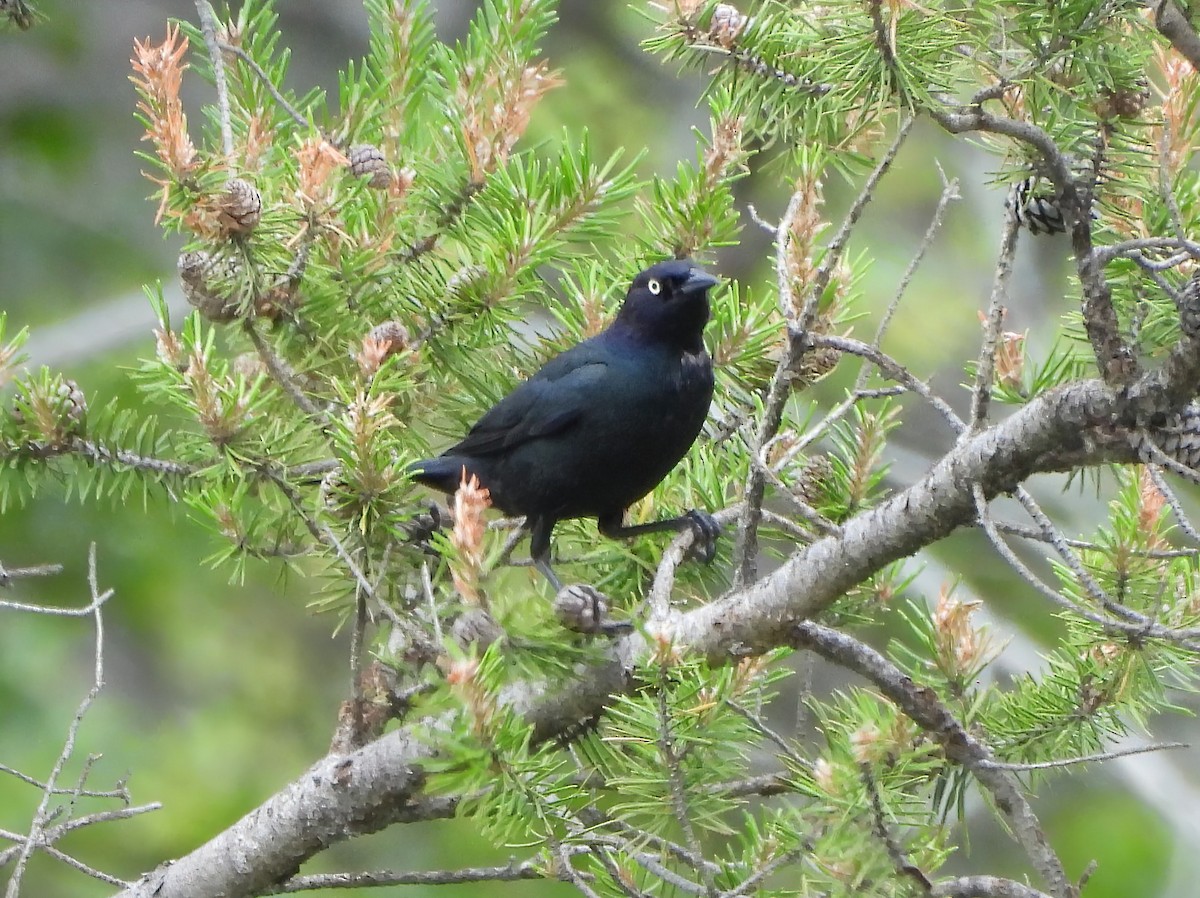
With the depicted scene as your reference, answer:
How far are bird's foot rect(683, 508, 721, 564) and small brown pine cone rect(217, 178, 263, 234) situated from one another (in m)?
0.98

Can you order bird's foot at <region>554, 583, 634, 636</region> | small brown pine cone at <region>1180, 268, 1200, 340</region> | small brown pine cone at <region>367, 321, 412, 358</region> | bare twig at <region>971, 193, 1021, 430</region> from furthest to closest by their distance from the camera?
small brown pine cone at <region>367, 321, 412, 358</region> → bird's foot at <region>554, 583, 634, 636</region> → bare twig at <region>971, 193, 1021, 430</region> → small brown pine cone at <region>1180, 268, 1200, 340</region>

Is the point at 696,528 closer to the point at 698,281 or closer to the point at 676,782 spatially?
the point at 698,281

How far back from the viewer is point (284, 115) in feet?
8.46

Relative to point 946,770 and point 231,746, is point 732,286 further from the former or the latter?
point 231,746

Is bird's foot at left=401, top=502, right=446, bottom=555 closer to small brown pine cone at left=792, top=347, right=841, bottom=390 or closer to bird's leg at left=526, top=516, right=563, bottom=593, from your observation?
bird's leg at left=526, top=516, right=563, bottom=593

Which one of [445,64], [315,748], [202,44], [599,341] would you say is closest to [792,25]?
[445,64]

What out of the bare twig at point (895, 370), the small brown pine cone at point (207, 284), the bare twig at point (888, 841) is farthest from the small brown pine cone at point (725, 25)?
the bare twig at point (888, 841)

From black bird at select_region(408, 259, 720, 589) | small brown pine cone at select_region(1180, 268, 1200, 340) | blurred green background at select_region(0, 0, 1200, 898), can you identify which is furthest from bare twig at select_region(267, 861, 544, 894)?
blurred green background at select_region(0, 0, 1200, 898)

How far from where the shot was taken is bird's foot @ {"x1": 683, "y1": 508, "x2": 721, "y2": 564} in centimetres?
240

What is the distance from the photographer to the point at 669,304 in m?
2.75

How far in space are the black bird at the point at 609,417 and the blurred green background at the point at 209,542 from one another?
2186mm

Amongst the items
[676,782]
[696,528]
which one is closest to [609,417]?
[696,528]

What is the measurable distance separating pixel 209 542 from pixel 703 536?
2936 mm

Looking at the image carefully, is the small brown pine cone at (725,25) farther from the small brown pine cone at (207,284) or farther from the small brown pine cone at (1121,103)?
the small brown pine cone at (207,284)
